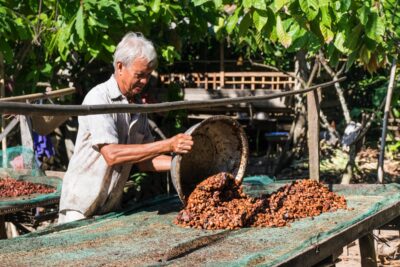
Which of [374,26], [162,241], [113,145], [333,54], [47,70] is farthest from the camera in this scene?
[47,70]

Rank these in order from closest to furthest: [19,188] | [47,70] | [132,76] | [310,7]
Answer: [132,76]
[310,7]
[19,188]
[47,70]

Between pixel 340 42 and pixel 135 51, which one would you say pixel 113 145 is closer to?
pixel 135 51

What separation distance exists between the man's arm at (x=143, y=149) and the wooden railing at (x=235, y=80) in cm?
772

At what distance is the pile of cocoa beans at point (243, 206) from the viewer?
10.7ft

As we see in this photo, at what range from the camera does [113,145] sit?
3.34 meters

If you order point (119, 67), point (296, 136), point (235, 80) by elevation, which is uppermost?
point (119, 67)

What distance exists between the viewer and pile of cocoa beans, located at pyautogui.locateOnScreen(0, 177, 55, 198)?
203 inches

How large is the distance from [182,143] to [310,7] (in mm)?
1291

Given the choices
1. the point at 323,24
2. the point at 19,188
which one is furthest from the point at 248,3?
the point at 19,188

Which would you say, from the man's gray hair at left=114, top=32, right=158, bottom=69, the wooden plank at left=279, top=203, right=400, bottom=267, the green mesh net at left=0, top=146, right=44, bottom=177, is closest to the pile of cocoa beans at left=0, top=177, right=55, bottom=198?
the green mesh net at left=0, top=146, right=44, bottom=177

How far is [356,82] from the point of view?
12023mm

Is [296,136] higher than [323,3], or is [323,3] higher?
[323,3]

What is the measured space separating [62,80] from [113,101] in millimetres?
4872

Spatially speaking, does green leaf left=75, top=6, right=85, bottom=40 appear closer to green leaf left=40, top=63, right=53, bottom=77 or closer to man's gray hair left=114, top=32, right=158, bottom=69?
green leaf left=40, top=63, right=53, bottom=77
